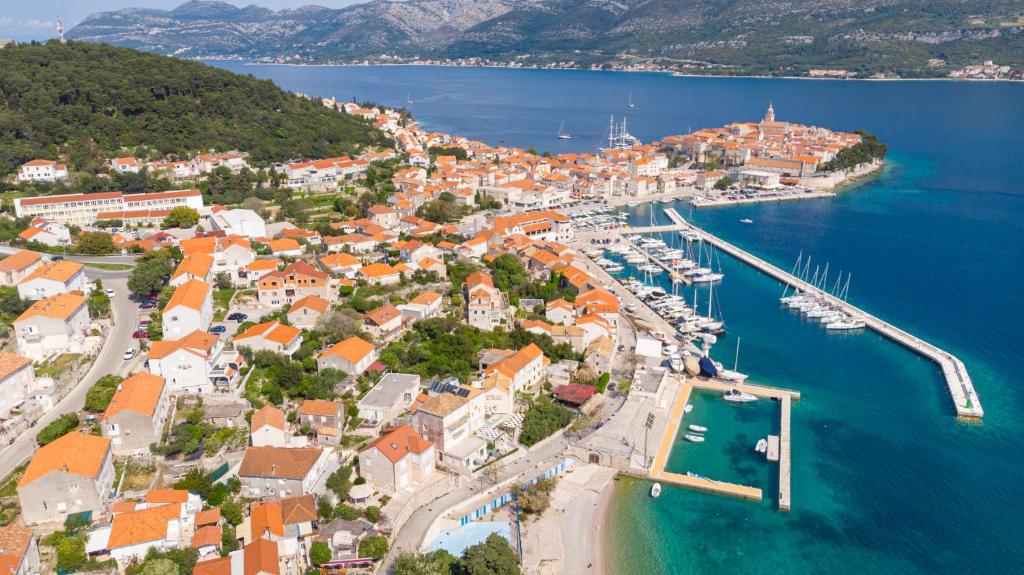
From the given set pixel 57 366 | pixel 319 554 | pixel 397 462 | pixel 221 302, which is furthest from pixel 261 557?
pixel 221 302

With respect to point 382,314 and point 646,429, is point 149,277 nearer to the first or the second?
point 382,314

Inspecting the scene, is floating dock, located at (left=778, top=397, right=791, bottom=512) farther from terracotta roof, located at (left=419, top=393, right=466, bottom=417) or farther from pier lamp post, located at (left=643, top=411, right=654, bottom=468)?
terracotta roof, located at (left=419, top=393, right=466, bottom=417)

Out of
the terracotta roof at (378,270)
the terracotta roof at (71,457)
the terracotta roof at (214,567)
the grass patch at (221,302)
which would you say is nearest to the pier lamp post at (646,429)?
the terracotta roof at (214,567)

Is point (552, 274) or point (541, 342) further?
point (552, 274)

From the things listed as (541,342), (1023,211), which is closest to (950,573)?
(541,342)

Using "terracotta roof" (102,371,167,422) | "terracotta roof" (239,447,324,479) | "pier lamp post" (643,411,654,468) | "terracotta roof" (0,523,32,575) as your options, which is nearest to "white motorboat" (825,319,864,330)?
"pier lamp post" (643,411,654,468)

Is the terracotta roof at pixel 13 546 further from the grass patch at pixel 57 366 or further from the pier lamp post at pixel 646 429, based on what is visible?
the pier lamp post at pixel 646 429

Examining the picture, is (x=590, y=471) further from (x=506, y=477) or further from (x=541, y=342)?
(x=541, y=342)
